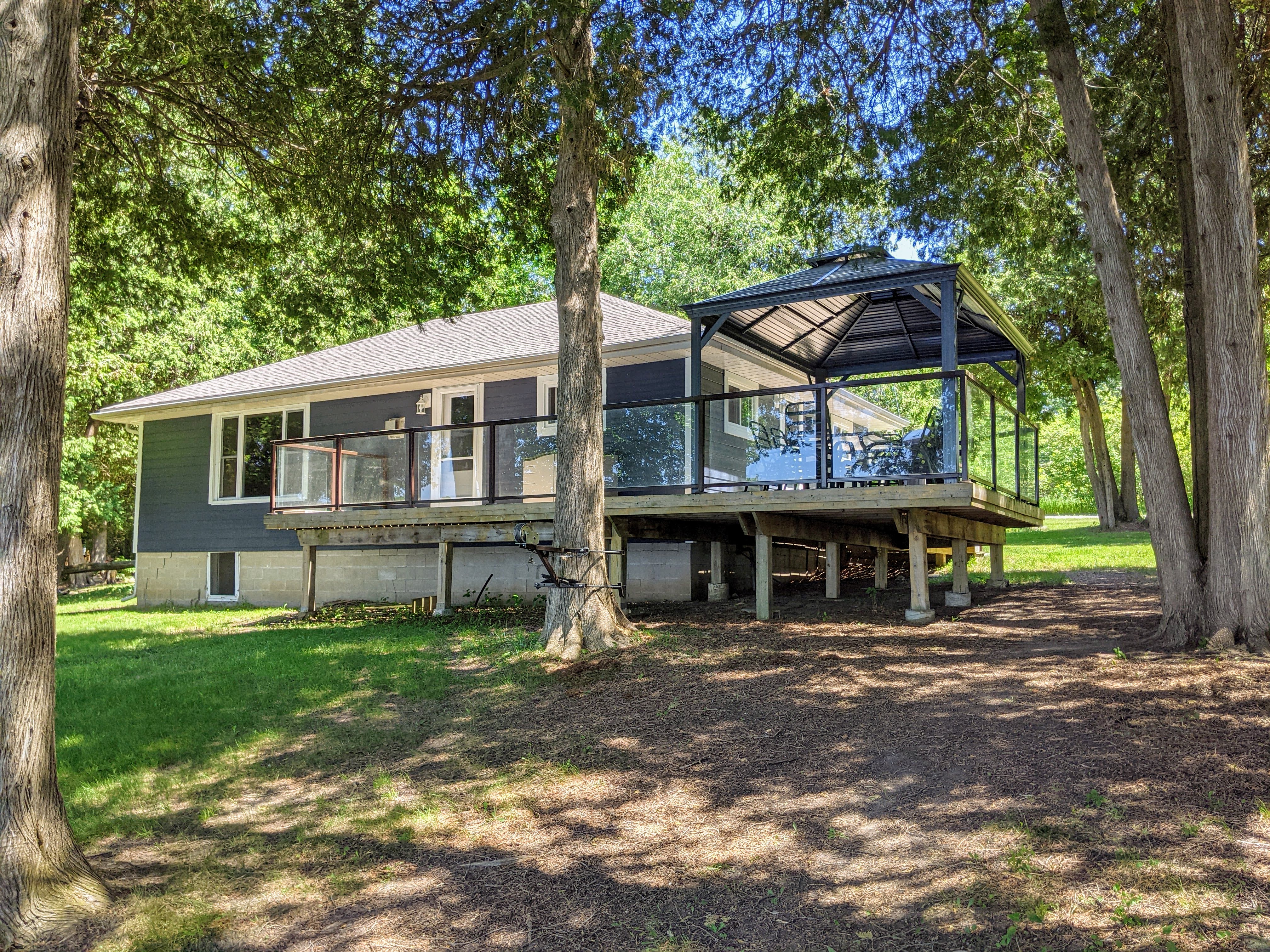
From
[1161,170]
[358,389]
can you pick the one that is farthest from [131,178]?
[1161,170]

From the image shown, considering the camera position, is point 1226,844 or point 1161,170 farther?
point 1161,170

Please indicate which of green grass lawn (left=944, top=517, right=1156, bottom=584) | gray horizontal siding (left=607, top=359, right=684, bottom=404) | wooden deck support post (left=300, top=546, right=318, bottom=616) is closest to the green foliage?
green grass lawn (left=944, top=517, right=1156, bottom=584)

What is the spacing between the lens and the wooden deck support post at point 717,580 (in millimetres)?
11523

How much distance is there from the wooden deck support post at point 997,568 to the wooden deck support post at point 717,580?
11.4ft

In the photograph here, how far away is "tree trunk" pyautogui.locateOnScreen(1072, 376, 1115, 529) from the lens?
23594mm

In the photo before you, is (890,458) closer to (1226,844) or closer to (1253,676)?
(1253,676)

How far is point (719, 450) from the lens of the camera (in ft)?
31.8

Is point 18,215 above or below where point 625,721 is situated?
above

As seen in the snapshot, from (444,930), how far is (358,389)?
41.7ft

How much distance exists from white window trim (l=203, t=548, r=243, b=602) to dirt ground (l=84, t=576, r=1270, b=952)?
10.8 m

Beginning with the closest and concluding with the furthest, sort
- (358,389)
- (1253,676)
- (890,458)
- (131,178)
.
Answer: (1253,676)
(890,458)
(131,178)
(358,389)

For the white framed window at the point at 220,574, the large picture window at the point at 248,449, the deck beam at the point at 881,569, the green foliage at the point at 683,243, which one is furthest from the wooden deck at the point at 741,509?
the green foliage at the point at 683,243

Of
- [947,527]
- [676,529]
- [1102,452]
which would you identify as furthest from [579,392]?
[1102,452]

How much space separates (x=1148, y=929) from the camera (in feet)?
11.1
